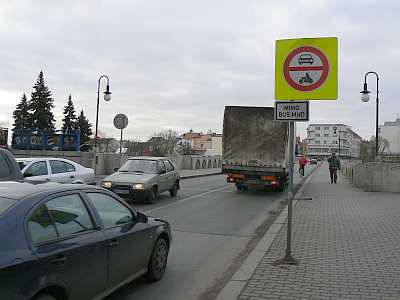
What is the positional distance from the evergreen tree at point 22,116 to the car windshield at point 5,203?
6904 centimetres

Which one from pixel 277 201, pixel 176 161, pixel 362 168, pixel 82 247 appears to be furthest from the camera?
pixel 176 161

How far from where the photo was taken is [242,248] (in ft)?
29.0

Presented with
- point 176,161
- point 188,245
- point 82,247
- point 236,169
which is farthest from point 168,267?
point 176,161

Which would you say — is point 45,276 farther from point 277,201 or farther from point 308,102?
point 277,201

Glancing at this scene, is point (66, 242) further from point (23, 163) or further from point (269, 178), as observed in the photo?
point (269, 178)

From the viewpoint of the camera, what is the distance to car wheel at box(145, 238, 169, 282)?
618 cm

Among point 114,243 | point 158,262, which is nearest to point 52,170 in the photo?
point 158,262

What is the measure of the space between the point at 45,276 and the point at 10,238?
40 cm

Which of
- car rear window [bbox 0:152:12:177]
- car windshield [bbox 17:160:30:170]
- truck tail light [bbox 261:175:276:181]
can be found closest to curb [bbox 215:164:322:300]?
car rear window [bbox 0:152:12:177]

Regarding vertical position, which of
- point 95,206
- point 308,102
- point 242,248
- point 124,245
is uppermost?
point 308,102

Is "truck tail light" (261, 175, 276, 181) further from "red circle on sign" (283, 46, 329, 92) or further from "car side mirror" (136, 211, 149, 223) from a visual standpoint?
"car side mirror" (136, 211, 149, 223)

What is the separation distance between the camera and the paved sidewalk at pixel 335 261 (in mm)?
5743

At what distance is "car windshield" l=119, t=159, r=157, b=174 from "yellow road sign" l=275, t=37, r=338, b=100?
947cm

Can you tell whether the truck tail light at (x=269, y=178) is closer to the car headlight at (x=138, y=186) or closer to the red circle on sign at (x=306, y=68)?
the car headlight at (x=138, y=186)
